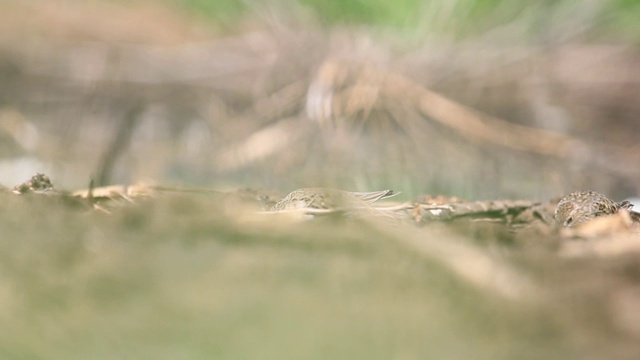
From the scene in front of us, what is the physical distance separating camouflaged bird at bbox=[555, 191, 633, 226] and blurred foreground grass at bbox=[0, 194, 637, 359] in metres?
0.07

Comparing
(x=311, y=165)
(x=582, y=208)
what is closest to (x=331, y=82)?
(x=311, y=165)

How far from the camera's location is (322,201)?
205mm

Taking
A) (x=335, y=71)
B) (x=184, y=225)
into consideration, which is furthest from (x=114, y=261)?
(x=335, y=71)

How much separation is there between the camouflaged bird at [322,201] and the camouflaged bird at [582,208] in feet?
0.22

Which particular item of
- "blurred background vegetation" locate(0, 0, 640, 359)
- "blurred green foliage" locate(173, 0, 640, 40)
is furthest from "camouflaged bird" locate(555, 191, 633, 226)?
"blurred green foliage" locate(173, 0, 640, 40)

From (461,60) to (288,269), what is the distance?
0.36 m

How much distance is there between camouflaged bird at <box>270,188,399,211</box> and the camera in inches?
7.8

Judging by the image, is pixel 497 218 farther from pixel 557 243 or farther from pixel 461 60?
pixel 461 60

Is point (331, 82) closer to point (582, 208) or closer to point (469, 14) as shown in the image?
point (469, 14)

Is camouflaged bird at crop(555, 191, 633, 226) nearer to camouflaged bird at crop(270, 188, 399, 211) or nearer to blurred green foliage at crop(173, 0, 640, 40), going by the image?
camouflaged bird at crop(270, 188, 399, 211)

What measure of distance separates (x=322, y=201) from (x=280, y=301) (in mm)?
42

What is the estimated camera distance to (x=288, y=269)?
0.17 metres

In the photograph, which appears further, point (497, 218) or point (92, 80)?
point (92, 80)

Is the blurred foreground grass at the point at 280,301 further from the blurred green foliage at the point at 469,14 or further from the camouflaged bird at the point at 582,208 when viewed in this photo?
the blurred green foliage at the point at 469,14
